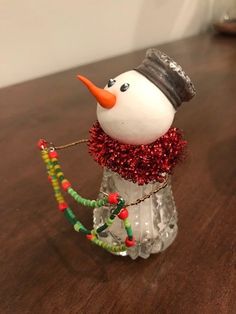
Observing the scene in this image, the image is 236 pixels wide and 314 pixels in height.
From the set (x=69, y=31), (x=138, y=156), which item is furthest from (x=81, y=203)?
(x=69, y=31)

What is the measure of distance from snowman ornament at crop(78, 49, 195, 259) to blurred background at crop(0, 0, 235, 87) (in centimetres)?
57

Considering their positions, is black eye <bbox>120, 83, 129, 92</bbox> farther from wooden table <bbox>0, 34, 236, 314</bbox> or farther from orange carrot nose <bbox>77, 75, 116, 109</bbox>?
wooden table <bbox>0, 34, 236, 314</bbox>

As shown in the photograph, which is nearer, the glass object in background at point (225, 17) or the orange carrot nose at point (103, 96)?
the orange carrot nose at point (103, 96)

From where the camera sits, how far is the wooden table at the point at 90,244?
1.06 ft

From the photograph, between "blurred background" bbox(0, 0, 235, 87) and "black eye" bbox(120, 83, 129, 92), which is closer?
"black eye" bbox(120, 83, 129, 92)

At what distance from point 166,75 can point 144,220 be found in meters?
0.15

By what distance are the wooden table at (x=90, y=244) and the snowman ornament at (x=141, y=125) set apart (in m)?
0.08

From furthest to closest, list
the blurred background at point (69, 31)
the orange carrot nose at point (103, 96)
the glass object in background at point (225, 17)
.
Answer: the glass object in background at point (225, 17) < the blurred background at point (69, 31) < the orange carrot nose at point (103, 96)

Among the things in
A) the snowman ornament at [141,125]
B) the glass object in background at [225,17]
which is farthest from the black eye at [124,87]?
the glass object in background at [225,17]

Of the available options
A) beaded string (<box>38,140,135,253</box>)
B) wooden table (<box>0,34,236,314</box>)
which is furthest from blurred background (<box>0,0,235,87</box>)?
beaded string (<box>38,140,135,253</box>)

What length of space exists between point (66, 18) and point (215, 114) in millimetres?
463

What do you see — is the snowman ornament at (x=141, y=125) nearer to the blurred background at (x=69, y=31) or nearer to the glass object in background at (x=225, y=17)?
the blurred background at (x=69, y=31)

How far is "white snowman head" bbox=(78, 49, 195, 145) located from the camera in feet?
0.91

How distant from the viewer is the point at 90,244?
1.25 ft
